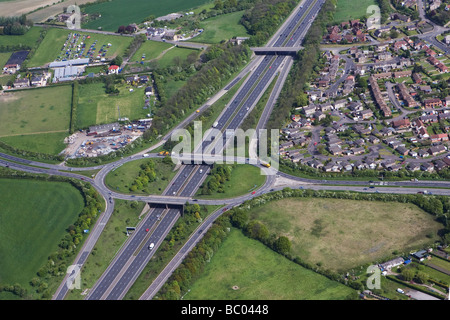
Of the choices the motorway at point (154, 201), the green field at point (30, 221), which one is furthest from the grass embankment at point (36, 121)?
the green field at point (30, 221)

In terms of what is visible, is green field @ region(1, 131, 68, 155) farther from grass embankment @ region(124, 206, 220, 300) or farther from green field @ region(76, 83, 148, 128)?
grass embankment @ region(124, 206, 220, 300)

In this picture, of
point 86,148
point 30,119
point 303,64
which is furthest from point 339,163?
point 30,119

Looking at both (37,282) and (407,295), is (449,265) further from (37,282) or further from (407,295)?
(37,282)

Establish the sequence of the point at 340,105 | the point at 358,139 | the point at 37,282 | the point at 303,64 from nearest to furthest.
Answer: the point at 37,282 → the point at 358,139 → the point at 340,105 → the point at 303,64

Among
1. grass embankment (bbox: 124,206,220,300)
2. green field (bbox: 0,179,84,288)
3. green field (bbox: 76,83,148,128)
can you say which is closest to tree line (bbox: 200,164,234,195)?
grass embankment (bbox: 124,206,220,300)

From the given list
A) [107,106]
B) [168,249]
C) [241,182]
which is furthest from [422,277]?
[107,106]

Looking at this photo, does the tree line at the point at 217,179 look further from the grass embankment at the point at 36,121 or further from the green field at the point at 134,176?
the grass embankment at the point at 36,121

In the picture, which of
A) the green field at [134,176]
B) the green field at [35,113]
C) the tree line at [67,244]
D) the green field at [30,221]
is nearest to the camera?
the tree line at [67,244]
